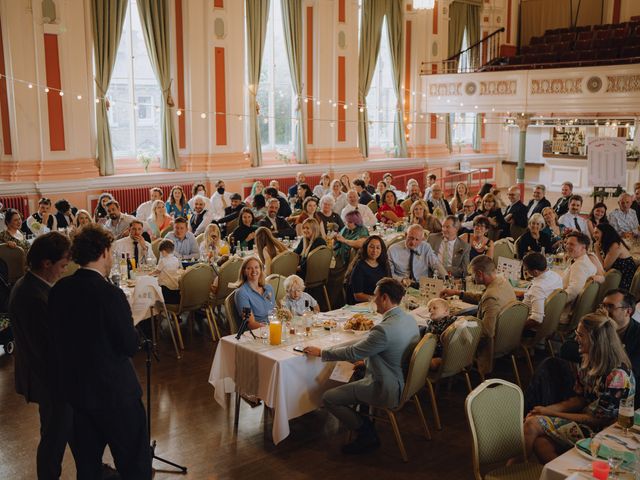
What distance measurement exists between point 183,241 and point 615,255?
4720mm

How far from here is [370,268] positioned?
21.9 feet

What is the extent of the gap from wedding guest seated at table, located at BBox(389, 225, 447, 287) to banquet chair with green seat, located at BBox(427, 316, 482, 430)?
1.68 m

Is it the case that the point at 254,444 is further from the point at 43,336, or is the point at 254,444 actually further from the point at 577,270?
the point at 577,270

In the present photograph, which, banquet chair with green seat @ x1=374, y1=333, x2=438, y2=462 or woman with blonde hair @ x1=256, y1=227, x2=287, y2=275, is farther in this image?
woman with blonde hair @ x1=256, y1=227, x2=287, y2=275

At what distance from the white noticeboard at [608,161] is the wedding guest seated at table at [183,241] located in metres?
7.57

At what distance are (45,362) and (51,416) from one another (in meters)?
0.35

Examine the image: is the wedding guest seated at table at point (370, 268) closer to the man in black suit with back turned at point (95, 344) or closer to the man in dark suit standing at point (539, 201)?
the man in black suit with back turned at point (95, 344)

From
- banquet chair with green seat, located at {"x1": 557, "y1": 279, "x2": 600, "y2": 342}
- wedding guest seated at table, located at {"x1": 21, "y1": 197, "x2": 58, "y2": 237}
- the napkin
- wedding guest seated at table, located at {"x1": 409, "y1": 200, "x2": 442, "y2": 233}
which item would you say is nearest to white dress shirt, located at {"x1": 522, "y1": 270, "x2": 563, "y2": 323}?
banquet chair with green seat, located at {"x1": 557, "y1": 279, "x2": 600, "y2": 342}

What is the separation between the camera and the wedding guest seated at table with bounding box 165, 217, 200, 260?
7766 mm

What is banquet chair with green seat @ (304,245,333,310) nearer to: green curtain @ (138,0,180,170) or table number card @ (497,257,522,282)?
table number card @ (497,257,522,282)

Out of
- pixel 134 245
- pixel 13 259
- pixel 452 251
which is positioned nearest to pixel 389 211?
pixel 452 251

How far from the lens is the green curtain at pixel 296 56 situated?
581 inches

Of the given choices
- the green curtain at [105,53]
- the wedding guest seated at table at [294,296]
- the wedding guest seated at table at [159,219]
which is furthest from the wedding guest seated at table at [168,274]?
the green curtain at [105,53]

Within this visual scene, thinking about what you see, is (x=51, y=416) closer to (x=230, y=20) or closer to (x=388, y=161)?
(x=230, y=20)
